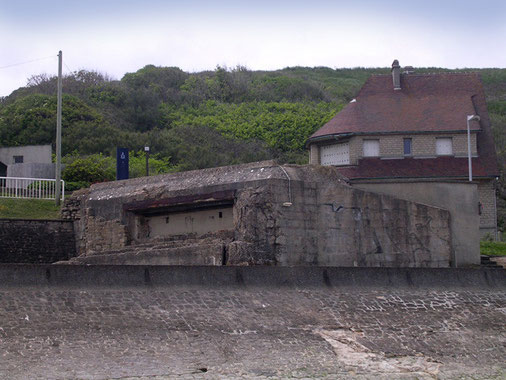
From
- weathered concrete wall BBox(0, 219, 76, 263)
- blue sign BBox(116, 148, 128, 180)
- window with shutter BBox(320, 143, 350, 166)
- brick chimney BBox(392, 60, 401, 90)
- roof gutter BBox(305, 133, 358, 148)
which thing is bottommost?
weathered concrete wall BBox(0, 219, 76, 263)

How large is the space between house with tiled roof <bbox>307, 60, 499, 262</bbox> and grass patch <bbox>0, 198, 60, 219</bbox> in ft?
39.2

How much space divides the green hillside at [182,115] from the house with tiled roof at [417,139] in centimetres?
697

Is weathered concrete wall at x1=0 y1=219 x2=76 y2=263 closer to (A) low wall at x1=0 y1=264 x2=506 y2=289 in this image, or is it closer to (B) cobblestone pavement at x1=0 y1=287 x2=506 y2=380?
(A) low wall at x1=0 y1=264 x2=506 y2=289

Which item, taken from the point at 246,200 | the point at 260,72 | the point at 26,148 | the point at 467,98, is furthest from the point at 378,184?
the point at 260,72

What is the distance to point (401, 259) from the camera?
67.2 ft

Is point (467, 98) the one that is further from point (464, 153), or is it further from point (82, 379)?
point (82, 379)

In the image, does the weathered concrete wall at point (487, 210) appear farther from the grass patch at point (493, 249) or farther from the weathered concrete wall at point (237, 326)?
the weathered concrete wall at point (237, 326)

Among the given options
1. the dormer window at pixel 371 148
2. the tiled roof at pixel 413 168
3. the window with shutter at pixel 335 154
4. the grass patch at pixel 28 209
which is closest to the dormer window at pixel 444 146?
the tiled roof at pixel 413 168

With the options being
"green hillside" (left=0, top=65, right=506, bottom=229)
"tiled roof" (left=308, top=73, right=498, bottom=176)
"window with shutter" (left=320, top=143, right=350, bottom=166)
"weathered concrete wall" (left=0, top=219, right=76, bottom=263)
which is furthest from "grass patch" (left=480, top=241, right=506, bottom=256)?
"green hillside" (left=0, top=65, right=506, bottom=229)

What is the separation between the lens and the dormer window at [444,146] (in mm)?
34219

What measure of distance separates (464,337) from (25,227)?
45.5 ft

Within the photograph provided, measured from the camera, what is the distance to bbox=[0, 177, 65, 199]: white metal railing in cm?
2789

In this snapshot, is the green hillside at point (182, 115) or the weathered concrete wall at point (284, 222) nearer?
the weathered concrete wall at point (284, 222)

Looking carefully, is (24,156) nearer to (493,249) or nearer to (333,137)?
(333,137)
